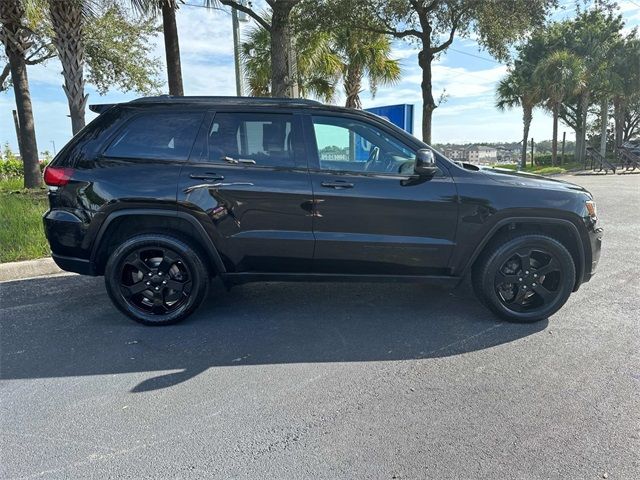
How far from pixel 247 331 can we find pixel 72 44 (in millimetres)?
7602

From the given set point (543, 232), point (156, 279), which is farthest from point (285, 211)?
point (543, 232)

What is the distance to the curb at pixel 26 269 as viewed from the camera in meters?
5.30

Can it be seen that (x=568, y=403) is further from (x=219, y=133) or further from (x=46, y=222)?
(x=46, y=222)

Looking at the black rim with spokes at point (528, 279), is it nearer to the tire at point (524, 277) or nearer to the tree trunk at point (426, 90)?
the tire at point (524, 277)

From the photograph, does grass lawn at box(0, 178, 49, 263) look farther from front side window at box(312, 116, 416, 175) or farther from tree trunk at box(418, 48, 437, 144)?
tree trunk at box(418, 48, 437, 144)

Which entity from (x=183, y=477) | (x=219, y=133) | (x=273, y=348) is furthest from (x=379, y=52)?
(x=183, y=477)

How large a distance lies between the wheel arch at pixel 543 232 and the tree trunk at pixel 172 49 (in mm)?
7602

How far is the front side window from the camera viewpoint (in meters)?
3.79

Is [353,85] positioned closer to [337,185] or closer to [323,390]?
[337,185]

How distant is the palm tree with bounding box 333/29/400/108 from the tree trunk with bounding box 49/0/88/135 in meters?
8.55

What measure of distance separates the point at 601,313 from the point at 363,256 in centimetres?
235

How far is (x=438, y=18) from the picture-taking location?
14.0 meters

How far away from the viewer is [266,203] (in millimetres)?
3693

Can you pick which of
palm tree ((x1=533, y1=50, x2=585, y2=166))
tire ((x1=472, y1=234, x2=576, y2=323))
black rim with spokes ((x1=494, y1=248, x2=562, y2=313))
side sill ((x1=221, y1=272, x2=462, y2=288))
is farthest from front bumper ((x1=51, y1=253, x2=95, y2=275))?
palm tree ((x1=533, y1=50, x2=585, y2=166))
